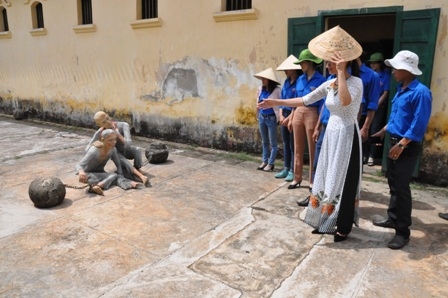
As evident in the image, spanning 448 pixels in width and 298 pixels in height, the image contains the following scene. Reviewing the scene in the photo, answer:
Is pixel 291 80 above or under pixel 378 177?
above

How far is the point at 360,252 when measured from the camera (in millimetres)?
3352

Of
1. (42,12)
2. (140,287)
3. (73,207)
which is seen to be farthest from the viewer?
(42,12)

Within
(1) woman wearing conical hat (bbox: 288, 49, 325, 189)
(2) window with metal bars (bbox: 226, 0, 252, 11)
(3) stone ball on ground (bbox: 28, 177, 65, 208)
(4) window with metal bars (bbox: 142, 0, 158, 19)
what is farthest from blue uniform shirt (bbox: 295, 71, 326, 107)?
(4) window with metal bars (bbox: 142, 0, 158, 19)

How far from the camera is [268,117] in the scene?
565 centimetres

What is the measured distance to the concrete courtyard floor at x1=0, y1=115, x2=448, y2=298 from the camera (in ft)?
9.36

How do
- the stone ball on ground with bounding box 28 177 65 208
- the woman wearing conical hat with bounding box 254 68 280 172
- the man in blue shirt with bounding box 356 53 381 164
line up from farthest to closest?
the woman wearing conical hat with bounding box 254 68 280 172 < the stone ball on ground with bounding box 28 177 65 208 < the man in blue shirt with bounding box 356 53 381 164

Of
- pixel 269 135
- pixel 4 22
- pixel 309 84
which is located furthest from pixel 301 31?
pixel 4 22

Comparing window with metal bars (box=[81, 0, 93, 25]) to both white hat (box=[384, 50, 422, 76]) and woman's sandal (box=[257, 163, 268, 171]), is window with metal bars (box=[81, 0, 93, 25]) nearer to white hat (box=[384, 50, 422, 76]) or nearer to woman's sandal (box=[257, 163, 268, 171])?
woman's sandal (box=[257, 163, 268, 171])

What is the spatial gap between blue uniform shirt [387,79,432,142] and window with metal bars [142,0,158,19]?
5.99 meters

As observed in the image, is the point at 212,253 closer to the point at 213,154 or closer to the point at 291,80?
the point at 291,80

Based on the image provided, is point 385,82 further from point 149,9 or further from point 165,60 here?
point 149,9

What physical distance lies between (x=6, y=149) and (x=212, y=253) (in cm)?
581

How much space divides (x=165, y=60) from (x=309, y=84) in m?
3.95

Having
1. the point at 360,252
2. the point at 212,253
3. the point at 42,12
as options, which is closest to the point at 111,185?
the point at 212,253
